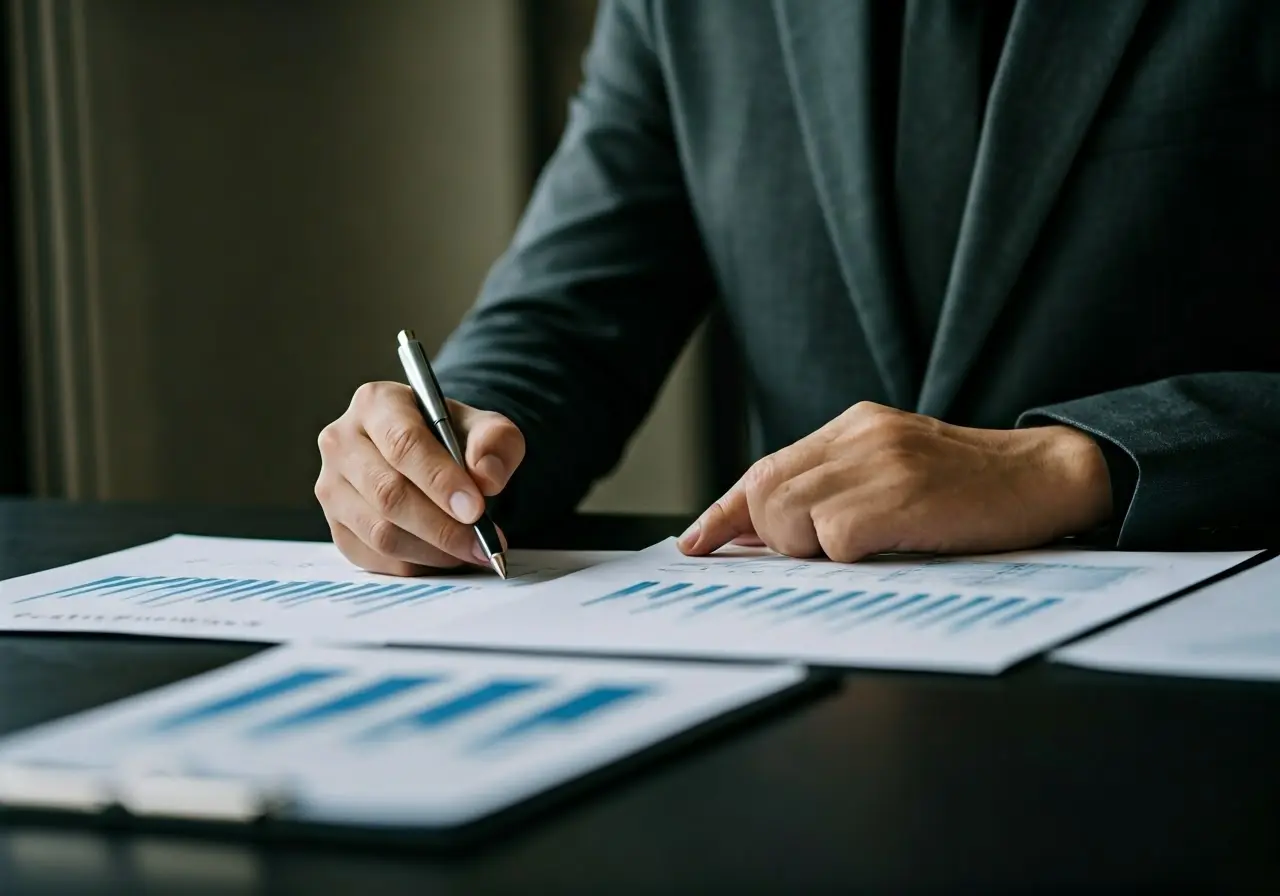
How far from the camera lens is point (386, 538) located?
2.60 ft

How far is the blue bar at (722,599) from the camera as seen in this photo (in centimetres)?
65

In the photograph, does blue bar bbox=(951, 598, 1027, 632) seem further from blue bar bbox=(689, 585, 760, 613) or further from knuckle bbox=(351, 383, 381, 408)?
knuckle bbox=(351, 383, 381, 408)

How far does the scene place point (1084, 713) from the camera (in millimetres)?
484

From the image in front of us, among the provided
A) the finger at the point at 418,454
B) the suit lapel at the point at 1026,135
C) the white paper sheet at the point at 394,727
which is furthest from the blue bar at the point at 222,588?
the suit lapel at the point at 1026,135

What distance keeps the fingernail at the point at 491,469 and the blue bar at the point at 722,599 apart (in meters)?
0.18

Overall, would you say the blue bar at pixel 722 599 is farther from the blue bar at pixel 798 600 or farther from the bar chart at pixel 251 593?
the bar chart at pixel 251 593

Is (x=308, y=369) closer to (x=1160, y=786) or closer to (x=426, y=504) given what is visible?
(x=426, y=504)

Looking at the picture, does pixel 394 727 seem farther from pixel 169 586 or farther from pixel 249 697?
pixel 169 586

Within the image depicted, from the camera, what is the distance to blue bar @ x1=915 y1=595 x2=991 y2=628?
0.61 meters

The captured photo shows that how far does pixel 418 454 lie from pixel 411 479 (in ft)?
0.05

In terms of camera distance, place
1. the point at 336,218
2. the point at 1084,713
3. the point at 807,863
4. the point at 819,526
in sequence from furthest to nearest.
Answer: the point at 336,218
the point at 819,526
the point at 1084,713
the point at 807,863

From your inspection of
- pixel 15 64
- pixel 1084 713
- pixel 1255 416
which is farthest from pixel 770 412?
pixel 15 64

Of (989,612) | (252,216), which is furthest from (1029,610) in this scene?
(252,216)

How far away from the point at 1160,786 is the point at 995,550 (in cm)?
40
